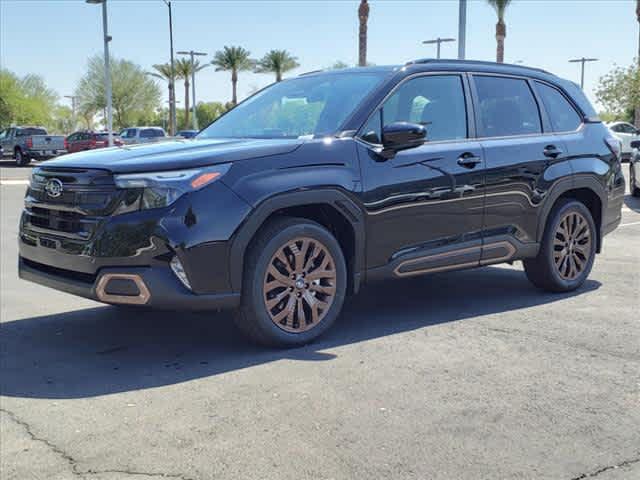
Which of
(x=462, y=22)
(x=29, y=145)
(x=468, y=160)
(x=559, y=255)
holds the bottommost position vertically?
(x=559, y=255)

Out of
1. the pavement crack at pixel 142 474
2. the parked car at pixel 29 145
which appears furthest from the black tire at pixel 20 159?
the pavement crack at pixel 142 474

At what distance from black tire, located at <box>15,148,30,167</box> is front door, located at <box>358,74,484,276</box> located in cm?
3351

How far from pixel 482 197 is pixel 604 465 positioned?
9.41ft

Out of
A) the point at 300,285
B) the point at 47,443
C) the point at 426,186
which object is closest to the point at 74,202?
the point at 300,285

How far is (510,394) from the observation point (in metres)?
4.04

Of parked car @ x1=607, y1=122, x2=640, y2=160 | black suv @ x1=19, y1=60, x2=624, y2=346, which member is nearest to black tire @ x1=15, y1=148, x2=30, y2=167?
parked car @ x1=607, y1=122, x2=640, y2=160

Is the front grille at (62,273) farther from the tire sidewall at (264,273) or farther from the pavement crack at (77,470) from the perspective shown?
the pavement crack at (77,470)

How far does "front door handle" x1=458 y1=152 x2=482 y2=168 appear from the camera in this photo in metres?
5.64

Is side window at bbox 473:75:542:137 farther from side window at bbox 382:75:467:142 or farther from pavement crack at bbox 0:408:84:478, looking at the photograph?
pavement crack at bbox 0:408:84:478

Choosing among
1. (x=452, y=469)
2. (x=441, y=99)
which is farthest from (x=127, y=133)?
(x=452, y=469)

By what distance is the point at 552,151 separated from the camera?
249 inches

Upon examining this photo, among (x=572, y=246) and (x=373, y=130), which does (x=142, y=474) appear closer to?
(x=373, y=130)

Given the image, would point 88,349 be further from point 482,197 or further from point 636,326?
point 636,326

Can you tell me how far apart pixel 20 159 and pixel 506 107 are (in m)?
33.7
